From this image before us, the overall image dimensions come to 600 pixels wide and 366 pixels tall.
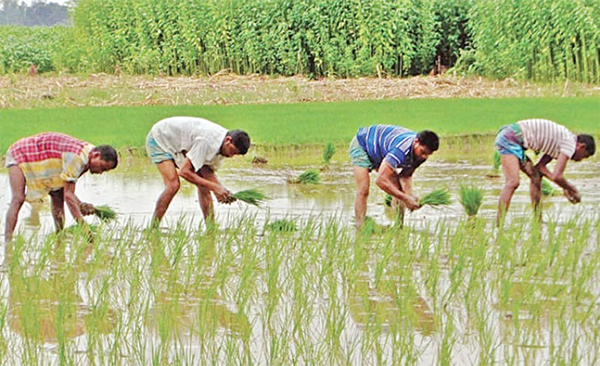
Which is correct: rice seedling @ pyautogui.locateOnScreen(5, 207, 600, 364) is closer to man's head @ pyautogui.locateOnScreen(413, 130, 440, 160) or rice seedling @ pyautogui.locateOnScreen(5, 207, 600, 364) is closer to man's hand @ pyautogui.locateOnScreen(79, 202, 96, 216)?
man's hand @ pyautogui.locateOnScreen(79, 202, 96, 216)

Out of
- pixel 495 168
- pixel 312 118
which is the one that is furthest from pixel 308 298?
pixel 312 118

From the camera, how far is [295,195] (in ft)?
29.5

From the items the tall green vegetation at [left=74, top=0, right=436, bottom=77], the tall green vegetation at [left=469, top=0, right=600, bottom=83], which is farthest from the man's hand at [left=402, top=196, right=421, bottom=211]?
the tall green vegetation at [left=74, top=0, right=436, bottom=77]

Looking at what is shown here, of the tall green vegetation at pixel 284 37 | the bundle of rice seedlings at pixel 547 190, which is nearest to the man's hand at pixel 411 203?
the bundle of rice seedlings at pixel 547 190

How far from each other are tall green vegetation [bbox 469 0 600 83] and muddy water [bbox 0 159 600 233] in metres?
7.77

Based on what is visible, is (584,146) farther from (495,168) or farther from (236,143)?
(495,168)

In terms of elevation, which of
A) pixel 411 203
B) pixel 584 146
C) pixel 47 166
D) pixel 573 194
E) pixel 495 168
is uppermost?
pixel 47 166

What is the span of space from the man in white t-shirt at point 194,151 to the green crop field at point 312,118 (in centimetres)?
384

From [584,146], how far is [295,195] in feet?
8.17

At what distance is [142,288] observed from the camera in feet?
18.3

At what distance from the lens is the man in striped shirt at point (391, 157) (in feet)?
22.6

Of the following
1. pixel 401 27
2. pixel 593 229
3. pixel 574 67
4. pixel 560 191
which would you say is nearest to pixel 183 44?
pixel 401 27

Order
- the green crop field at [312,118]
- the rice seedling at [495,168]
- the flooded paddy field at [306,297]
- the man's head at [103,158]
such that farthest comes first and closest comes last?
1. the green crop field at [312,118]
2. the rice seedling at [495,168]
3. the man's head at [103,158]
4. the flooded paddy field at [306,297]

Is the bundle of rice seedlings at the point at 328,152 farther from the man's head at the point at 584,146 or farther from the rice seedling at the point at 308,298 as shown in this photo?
the rice seedling at the point at 308,298
